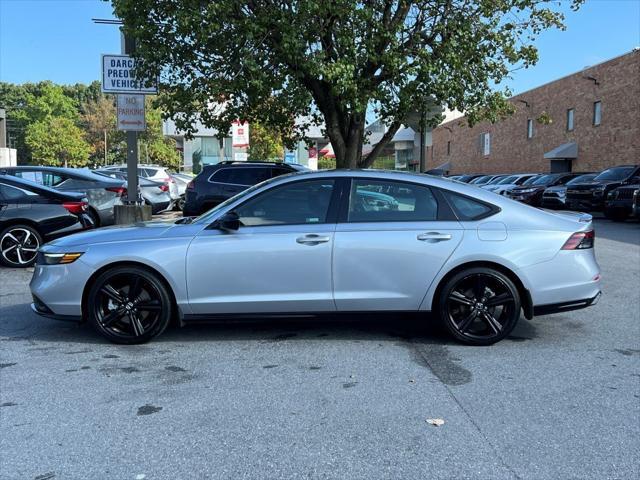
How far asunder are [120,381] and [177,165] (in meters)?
68.9

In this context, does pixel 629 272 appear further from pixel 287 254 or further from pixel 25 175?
pixel 25 175

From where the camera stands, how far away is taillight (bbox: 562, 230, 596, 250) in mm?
5219

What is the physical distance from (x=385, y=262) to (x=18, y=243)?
6491 mm

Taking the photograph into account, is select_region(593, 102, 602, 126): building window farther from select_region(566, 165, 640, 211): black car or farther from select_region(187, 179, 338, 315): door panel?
select_region(187, 179, 338, 315): door panel

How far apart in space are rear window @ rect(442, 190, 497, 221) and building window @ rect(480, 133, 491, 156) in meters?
44.6

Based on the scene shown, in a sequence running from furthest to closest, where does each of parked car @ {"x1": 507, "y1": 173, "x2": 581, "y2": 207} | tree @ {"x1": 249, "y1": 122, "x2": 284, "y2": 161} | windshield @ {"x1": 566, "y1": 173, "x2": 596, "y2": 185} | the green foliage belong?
the green foliage, tree @ {"x1": 249, "y1": 122, "x2": 284, "y2": 161}, parked car @ {"x1": 507, "y1": 173, "x2": 581, "y2": 207}, windshield @ {"x1": 566, "y1": 173, "x2": 596, "y2": 185}

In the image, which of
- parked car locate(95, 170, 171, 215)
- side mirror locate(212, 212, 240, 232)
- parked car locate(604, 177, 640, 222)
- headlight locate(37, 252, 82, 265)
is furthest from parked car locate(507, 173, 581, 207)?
headlight locate(37, 252, 82, 265)

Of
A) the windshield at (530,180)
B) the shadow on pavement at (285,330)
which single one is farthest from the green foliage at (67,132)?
the shadow on pavement at (285,330)

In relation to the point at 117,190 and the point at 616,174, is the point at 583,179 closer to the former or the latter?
the point at 616,174

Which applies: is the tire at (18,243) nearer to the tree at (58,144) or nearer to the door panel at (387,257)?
the door panel at (387,257)

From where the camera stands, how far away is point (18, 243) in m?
8.99

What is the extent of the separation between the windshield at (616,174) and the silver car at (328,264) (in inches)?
647

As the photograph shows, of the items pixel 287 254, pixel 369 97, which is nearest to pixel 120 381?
pixel 287 254

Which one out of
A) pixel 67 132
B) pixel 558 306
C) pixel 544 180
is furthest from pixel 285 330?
pixel 67 132
